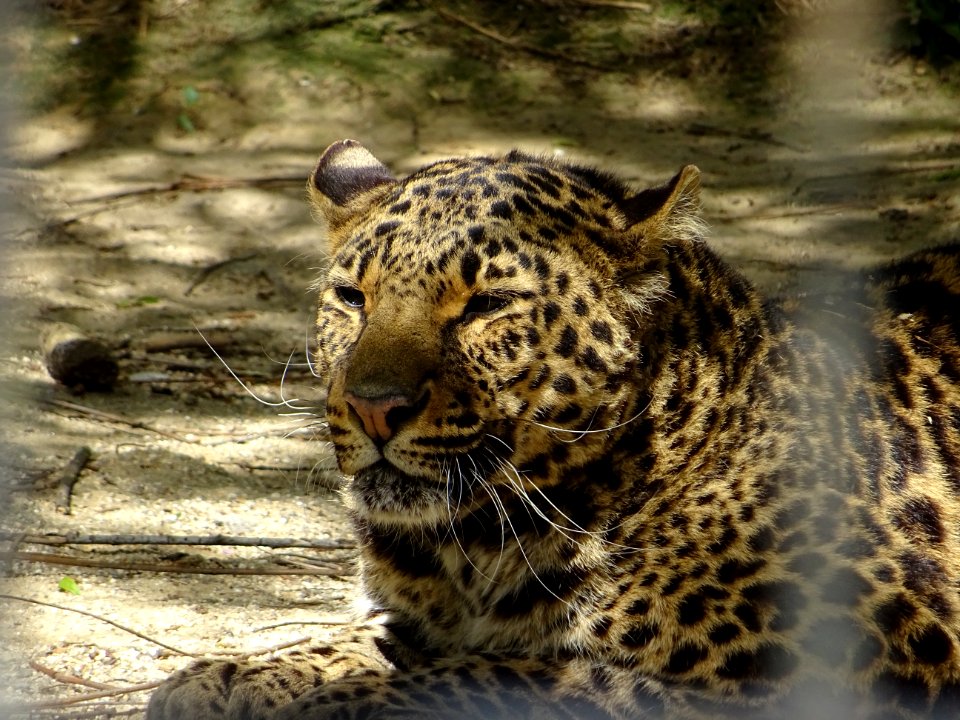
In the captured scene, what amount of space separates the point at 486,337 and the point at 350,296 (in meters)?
0.69

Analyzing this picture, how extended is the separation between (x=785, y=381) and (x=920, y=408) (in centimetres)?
55

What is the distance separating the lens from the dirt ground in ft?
20.7

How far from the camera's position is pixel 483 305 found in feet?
16.8

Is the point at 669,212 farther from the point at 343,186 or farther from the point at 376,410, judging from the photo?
the point at 343,186

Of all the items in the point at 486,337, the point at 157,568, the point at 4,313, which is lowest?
the point at 157,568

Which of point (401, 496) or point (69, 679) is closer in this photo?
point (401, 496)

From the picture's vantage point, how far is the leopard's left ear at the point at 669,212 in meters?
5.21

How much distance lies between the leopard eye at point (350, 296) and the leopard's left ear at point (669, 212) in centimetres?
109

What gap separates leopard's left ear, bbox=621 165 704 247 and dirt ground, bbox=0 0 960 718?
0.73m

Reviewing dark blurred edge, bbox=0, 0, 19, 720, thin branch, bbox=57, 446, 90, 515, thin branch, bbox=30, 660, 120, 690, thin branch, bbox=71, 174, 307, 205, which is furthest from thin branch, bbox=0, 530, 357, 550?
thin branch, bbox=71, 174, 307, 205

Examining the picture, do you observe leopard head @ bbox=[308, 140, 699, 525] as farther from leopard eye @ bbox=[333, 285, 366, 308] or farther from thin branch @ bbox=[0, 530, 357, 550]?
thin branch @ bbox=[0, 530, 357, 550]

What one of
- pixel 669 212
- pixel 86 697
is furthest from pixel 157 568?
pixel 669 212

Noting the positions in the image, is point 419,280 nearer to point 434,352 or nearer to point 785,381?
point 434,352

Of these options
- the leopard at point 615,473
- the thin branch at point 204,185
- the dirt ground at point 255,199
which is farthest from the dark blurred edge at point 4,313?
the leopard at point 615,473
